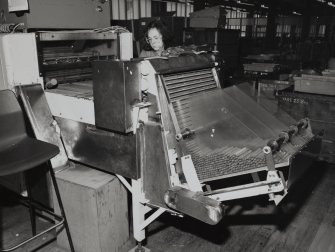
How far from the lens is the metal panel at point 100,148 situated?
1.68m

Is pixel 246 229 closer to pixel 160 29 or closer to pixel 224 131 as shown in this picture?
pixel 224 131

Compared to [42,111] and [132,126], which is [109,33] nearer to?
[42,111]

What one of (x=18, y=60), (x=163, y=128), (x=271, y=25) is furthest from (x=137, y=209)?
(x=271, y=25)

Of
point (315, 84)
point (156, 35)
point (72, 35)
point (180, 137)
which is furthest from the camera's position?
point (315, 84)

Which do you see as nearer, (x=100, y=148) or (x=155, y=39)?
(x=100, y=148)

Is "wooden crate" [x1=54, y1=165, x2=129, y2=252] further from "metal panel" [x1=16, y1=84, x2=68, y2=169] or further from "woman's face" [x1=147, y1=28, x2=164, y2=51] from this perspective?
"woman's face" [x1=147, y1=28, x2=164, y2=51]

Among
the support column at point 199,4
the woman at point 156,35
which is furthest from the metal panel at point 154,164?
the support column at point 199,4

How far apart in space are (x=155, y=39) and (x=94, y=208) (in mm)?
1391

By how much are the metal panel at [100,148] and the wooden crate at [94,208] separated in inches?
4.4

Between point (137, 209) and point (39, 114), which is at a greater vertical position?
point (39, 114)

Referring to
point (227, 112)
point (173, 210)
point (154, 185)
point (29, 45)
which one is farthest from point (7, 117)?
point (227, 112)

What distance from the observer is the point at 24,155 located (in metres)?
1.70

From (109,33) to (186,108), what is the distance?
106 cm

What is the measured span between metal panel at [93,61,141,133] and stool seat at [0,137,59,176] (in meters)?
0.36
